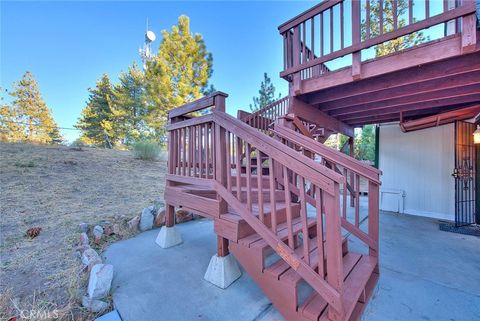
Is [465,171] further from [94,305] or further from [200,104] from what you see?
[94,305]

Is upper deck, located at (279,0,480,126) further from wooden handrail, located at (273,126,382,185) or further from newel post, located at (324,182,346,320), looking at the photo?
newel post, located at (324,182,346,320)

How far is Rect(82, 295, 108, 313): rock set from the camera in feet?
5.51

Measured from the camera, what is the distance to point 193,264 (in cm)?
245

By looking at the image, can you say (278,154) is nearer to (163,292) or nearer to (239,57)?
(163,292)

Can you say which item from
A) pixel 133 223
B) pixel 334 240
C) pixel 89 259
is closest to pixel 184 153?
pixel 89 259

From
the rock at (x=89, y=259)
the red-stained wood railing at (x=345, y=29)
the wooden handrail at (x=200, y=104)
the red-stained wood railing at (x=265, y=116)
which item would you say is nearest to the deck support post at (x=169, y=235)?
the rock at (x=89, y=259)

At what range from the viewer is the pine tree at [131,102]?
13.1m

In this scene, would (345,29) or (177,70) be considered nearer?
(345,29)

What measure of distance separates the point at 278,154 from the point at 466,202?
511 cm

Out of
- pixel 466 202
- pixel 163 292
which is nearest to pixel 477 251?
pixel 466 202

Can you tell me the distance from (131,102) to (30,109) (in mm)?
9540

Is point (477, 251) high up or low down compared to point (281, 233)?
down

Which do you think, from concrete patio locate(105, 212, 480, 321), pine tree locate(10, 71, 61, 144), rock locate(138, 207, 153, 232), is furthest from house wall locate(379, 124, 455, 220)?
pine tree locate(10, 71, 61, 144)

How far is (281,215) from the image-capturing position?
2326mm
